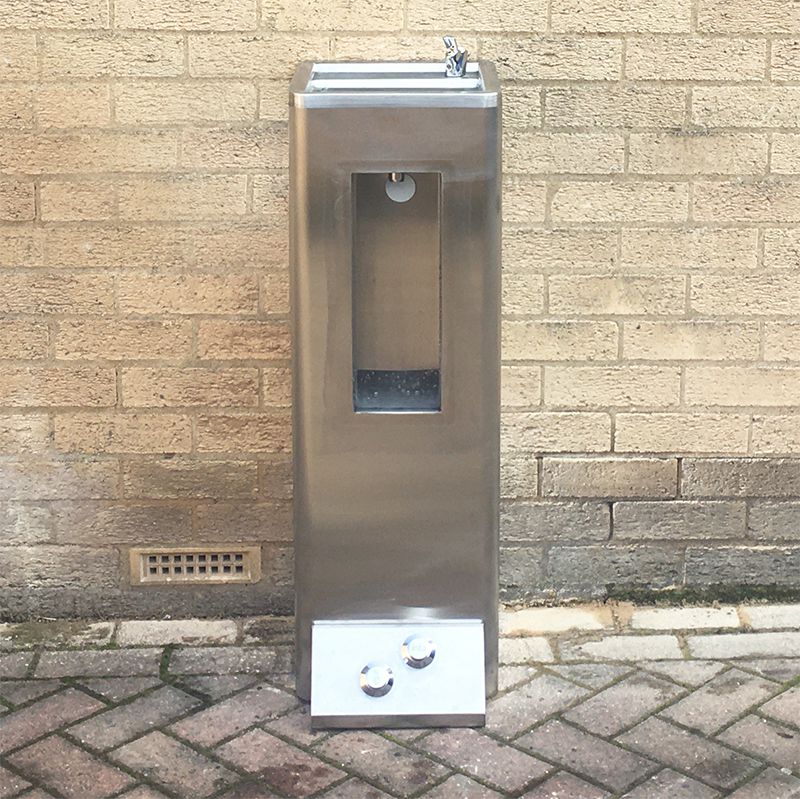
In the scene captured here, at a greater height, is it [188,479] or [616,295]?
[616,295]

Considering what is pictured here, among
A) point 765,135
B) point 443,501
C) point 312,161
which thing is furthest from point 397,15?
point 443,501

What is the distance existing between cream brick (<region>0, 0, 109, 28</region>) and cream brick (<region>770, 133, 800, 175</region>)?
197 cm

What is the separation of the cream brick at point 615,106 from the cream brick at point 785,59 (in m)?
0.28

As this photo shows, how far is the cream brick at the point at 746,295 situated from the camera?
4055 mm

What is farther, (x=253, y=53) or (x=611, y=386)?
(x=611, y=386)

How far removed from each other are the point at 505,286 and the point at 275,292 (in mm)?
684

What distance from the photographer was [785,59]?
3928 mm

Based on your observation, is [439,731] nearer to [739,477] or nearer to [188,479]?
[188,479]

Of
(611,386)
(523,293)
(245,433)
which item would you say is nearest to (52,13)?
(245,433)

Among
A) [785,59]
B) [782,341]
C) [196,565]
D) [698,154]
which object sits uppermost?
[785,59]

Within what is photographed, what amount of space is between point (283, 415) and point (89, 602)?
0.86 meters

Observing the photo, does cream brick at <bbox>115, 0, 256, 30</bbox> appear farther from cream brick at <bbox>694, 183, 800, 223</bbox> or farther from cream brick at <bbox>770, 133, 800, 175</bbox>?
cream brick at <bbox>770, 133, 800, 175</bbox>

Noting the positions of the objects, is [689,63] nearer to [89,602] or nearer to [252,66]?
[252,66]

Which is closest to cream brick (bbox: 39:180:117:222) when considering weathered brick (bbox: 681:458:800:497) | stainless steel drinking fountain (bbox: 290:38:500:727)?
stainless steel drinking fountain (bbox: 290:38:500:727)
